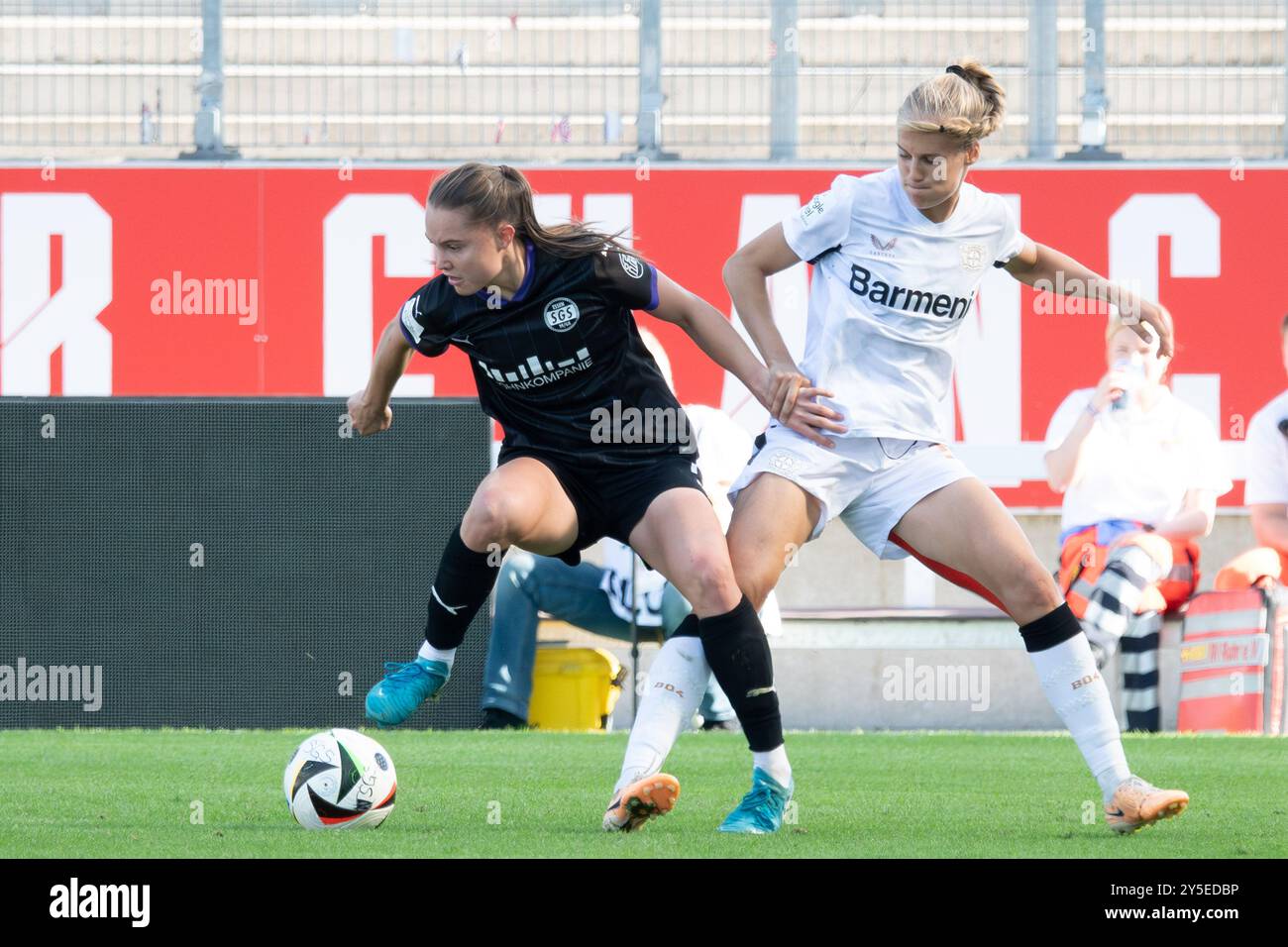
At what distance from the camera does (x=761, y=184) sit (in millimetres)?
11141

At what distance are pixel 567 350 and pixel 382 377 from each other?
1.72 feet

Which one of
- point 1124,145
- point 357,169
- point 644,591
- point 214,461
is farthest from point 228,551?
point 1124,145

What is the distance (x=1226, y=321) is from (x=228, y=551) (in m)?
6.03

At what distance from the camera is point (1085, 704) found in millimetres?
4758

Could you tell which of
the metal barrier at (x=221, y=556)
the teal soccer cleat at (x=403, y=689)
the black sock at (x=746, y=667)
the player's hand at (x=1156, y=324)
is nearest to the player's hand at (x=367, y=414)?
the teal soccer cleat at (x=403, y=689)

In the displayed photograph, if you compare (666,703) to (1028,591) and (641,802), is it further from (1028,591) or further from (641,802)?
(1028,591)

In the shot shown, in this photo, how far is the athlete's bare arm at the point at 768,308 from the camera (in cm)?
475

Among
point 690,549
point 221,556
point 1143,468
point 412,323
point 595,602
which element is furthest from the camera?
point 1143,468

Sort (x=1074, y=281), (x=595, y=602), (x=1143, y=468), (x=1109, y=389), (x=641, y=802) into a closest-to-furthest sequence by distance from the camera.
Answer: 1. (x=641, y=802)
2. (x=1074, y=281)
3. (x=595, y=602)
4. (x=1109, y=389)
5. (x=1143, y=468)

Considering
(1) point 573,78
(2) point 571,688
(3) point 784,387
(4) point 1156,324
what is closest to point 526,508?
(3) point 784,387

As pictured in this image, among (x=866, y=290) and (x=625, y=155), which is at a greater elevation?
(x=625, y=155)

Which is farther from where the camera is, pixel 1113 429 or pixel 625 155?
pixel 625 155

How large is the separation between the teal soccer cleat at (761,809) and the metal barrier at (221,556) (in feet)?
11.5
